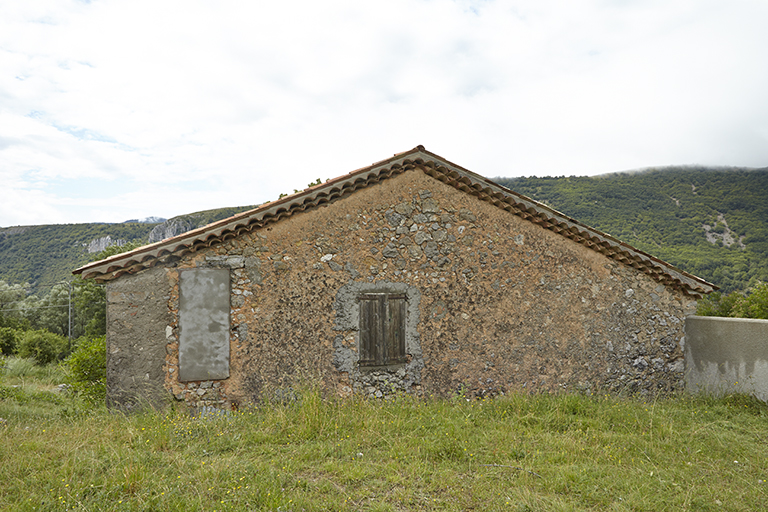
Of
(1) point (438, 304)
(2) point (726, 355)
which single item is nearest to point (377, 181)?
(1) point (438, 304)

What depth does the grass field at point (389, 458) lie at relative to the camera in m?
3.50

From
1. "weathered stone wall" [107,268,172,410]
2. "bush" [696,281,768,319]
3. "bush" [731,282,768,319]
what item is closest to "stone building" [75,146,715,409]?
"weathered stone wall" [107,268,172,410]

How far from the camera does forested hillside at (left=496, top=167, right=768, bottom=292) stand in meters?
26.0

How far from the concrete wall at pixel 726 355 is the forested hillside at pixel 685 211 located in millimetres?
19440

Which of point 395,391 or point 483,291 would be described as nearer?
point 395,391

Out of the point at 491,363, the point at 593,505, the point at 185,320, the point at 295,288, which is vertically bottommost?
the point at 593,505

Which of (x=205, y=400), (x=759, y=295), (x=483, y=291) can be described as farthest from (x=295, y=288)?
(x=759, y=295)

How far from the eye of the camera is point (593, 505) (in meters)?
3.57

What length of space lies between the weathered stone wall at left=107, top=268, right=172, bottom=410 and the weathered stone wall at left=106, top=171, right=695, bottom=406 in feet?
0.42

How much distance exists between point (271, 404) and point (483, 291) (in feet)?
12.5

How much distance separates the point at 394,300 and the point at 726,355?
5.86 meters

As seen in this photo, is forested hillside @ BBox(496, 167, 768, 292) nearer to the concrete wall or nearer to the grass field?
the concrete wall

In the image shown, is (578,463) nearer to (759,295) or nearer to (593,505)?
(593,505)

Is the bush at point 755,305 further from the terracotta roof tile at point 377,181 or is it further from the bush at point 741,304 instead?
the terracotta roof tile at point 377,181
